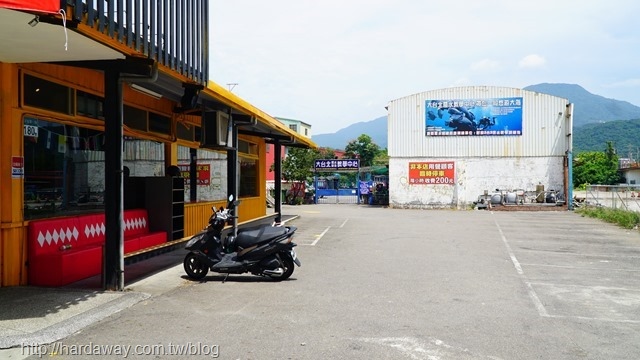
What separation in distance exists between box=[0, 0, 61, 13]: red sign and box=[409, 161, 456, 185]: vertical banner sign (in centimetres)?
2737

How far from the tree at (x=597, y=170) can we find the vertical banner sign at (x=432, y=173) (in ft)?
156

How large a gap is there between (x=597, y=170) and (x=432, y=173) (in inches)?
2084

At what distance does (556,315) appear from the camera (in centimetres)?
648

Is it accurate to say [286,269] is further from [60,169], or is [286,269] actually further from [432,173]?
[432,173]

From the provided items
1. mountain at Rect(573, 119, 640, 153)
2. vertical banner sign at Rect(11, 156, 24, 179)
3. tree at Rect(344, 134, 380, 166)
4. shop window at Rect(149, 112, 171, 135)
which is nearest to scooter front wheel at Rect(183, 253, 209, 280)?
vertical banner sign at Rect(11, 156, 24, 179)

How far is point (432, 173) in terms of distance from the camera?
1202 inches

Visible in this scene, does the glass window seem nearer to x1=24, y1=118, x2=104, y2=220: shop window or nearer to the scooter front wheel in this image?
x1=24, y1=118, x2=104, y2=220: shop window

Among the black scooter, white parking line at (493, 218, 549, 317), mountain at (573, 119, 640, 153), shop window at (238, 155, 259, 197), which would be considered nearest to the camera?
white parking line at (493, 218, 549, 317)

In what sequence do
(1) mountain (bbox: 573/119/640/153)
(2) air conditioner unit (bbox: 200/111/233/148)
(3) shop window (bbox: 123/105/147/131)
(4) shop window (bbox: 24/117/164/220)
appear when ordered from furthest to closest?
(1) mountain (bbox: 573/119/640/153)
(2) air conditioner unit (bbox: 200/111/233/148)
(3) shop window (bbox: 123/105/147/131)
(4) shop window (bbox: 24/117/164/220)

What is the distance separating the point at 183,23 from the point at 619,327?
24.9 ft

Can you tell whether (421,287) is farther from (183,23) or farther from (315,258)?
(183,23)

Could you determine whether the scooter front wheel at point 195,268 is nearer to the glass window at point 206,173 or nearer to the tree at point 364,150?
the glass window at point 206,173

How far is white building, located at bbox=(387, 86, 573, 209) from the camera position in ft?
96.4

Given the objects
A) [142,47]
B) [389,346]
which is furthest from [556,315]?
[142,47]
